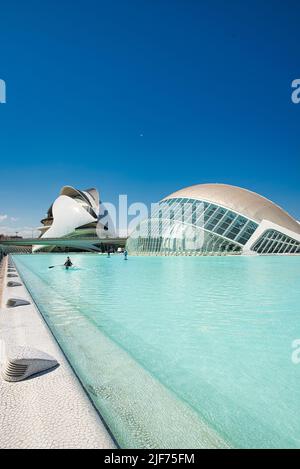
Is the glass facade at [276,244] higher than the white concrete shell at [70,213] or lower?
lower

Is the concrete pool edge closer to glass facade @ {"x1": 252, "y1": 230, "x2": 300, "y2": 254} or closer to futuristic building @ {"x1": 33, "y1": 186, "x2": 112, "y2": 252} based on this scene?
glass facade @ {"x1": 252, "y1": 230, "x2": 300, "y2": 254}

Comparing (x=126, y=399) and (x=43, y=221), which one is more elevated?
(x=43, y=221)

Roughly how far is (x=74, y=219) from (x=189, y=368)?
6808 cm

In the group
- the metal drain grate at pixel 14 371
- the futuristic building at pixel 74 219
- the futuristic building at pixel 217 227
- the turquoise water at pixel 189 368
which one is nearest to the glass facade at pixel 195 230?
the futuristic building at pixel 217 227

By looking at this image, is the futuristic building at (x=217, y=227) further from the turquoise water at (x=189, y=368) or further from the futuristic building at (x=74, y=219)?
the futuristic building at (x=74, y=219)

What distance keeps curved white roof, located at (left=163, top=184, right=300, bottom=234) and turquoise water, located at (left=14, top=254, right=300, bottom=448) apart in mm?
28865

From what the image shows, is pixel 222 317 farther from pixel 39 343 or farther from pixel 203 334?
pixel 39 343

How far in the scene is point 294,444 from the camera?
2.27 meters

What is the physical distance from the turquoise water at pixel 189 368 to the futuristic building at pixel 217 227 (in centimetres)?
2539

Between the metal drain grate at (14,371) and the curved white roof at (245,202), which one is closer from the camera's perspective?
the metal drain grate at (14,371)

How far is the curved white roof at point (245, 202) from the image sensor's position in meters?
35.7

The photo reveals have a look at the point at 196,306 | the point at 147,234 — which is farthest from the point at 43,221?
the point at 196,306

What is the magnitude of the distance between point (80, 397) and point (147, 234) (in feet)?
116

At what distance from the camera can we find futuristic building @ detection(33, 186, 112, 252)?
69.7m
